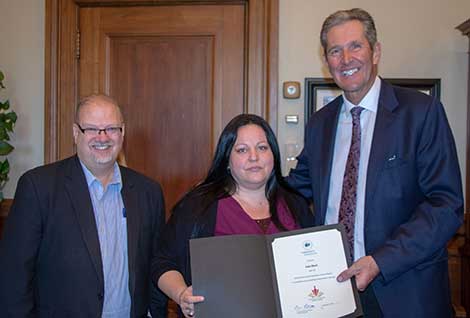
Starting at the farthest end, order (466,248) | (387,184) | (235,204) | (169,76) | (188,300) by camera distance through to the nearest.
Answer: (169,76) → (466,248) → (235,204) → (387,184) → (188,300)

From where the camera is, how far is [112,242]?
2.01 meters

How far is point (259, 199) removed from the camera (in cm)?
Answer: 200

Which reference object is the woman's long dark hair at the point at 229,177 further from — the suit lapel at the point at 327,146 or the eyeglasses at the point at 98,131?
the eyeglasses at the point at 98,131

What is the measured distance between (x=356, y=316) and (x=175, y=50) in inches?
89.5

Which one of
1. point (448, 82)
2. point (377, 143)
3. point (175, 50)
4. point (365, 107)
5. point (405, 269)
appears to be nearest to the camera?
point (405, 269)

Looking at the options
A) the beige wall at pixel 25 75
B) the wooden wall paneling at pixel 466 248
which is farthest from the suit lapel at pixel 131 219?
the wooden wall paneling at pixel 466 248

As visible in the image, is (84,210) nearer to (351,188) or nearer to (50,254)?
(50,254)

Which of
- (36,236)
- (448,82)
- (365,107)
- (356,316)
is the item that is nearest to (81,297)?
(36,236)

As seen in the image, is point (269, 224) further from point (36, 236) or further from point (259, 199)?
point (36, 236)

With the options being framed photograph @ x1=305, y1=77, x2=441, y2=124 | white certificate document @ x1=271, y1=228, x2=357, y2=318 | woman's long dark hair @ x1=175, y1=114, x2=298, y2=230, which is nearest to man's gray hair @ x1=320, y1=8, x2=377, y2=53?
woman's long dark hair @ x1=175, y1=114, x2=298, y2=230

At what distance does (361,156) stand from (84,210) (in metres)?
1.04

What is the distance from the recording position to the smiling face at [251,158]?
6.27 feet

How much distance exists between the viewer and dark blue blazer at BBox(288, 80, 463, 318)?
1733mm

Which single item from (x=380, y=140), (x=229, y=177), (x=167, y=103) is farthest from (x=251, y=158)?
(x=167, y=103)
